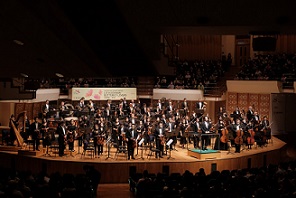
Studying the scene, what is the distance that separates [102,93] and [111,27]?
14054 mm

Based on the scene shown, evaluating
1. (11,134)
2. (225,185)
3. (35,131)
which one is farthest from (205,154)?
(11,134)

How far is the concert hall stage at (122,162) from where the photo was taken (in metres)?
14.5

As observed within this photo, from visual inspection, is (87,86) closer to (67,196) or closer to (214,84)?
(214,84)

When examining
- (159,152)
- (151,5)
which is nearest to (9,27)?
(151,5)

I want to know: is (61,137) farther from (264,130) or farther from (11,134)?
(264,130)

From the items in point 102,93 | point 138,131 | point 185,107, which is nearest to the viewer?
point 138,131

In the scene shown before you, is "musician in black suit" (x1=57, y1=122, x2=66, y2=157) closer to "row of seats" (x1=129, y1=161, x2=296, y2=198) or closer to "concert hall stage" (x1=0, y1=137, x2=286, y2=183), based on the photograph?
"concert hall stage" (x1=0, y1=137, x2=286, y2=183)

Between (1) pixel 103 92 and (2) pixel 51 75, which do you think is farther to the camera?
(1) pixel 103 92

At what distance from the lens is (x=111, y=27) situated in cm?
836

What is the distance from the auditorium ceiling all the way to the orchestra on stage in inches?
169

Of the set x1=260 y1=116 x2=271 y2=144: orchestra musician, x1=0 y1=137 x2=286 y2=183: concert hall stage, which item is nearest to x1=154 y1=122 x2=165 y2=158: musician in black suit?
x1=0 y1=137 x2=286 y2=183: concert hall stage

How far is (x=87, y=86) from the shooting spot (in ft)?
74.6

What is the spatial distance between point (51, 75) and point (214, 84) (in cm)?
1257

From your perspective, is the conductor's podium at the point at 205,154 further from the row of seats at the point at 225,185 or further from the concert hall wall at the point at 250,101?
the concert hall wall at the point at 250,101
